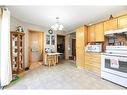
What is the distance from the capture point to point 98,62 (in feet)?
13.1

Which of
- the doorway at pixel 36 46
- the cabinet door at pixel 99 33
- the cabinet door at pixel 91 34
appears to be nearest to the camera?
the cabinet door at pixel 99 33

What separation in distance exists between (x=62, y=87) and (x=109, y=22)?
2.59 m

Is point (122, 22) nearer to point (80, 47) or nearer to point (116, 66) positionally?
point (116, 66)

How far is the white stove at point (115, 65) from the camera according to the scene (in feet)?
9.72

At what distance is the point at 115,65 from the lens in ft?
10.5

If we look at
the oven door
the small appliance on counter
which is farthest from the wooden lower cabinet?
the oven door

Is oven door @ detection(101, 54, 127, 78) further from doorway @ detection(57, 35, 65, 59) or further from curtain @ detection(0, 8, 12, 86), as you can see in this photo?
doorway @ detection(57, 35, 65, 59)

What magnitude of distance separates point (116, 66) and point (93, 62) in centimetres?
118

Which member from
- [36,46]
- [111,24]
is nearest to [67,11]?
[111,24]

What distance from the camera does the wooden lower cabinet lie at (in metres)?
3.99

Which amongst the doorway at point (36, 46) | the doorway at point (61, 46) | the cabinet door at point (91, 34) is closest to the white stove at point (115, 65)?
the cabinet door at point (91, 34)

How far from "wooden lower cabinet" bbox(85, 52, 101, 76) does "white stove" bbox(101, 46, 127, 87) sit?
0.28 metres

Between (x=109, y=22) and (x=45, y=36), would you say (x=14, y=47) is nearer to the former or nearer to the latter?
(x=45, y=36)

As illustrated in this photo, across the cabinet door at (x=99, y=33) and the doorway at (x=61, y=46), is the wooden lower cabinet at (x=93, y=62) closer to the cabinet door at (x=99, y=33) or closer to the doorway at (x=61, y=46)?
the cabinet door at (x=99, y=33)
